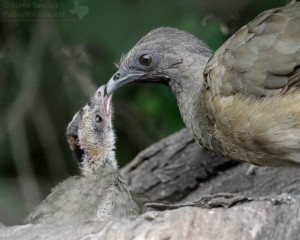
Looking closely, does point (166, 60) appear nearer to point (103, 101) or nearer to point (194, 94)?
point (194, 94)

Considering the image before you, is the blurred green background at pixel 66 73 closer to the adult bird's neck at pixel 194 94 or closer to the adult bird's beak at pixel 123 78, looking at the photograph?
the adult bird's beak at pixel 123 78

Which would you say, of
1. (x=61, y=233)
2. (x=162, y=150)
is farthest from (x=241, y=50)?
(x=162, y=150)

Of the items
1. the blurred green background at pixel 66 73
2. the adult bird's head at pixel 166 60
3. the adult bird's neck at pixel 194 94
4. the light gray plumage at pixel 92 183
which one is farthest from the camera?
the blurred green background at pixel 66 73

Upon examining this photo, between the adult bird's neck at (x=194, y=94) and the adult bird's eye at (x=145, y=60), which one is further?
the adult bird's eye at (x=145, y=60)

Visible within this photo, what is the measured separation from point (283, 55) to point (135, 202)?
115 cm

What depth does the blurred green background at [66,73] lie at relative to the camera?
5848 millimetres

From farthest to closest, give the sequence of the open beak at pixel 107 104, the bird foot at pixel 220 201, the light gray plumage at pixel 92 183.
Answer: the open beak at pixel 107 104 < the light gray plumage at pixel 92 183 < the bird foot at pixel 220 201

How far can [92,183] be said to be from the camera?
4.77 m

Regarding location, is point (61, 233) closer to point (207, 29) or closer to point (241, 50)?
point (241, 50)

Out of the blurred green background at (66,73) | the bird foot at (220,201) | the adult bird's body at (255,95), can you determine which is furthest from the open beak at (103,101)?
the bird foot at (220,201)

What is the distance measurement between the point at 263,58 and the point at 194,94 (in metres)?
0.58

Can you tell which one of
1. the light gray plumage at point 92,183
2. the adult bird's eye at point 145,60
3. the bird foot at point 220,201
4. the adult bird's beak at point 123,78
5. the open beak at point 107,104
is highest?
the adult bird's eye at point 145,60

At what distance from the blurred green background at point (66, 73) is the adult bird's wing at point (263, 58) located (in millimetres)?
1308

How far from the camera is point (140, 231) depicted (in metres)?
3.54
